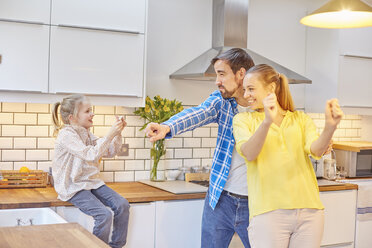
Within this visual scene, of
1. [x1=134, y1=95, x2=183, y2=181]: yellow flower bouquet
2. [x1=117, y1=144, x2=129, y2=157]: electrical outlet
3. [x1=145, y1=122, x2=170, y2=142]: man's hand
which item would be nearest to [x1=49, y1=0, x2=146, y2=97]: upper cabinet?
[x1=134, y1=95, x2=183, y2=181]: yellow flower bouquet

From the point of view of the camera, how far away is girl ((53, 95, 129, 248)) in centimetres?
282

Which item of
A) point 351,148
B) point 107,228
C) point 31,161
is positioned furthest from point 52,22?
point 351,148

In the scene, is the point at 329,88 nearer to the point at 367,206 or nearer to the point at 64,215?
the point at 367,206

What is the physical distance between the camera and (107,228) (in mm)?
2828

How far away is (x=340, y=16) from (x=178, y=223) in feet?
5.05

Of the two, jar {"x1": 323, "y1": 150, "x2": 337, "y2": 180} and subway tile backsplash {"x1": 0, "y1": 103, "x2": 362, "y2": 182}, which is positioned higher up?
subway tile backsplash {"x1": 0, "y1": 103, "x2": 362, "y2": 182}

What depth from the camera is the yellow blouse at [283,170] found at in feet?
6.14

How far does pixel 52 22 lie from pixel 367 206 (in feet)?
8.62

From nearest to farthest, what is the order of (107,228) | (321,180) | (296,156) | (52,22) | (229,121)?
(296,156), (229,121), (107,228), (52,22), (321,180)

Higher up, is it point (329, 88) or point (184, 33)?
point (184, 33)

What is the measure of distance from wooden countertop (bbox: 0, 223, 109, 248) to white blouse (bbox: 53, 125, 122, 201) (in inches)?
35.1

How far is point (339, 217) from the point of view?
12.4ft

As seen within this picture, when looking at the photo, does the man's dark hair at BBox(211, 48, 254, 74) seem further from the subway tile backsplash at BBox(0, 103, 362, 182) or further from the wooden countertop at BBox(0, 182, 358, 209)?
the subway tile backsplash at BBox(0, 103, 362, 182)

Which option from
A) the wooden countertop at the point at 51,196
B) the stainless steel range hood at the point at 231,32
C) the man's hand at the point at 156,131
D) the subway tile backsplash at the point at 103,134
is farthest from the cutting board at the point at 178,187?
the man's hand at the point at 156,131
